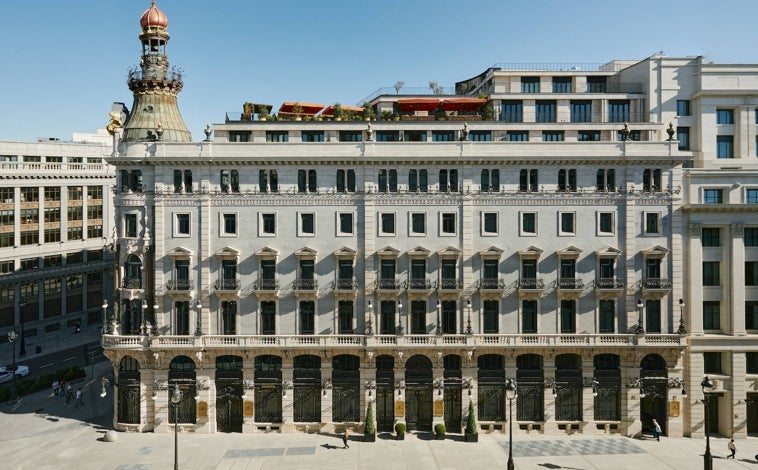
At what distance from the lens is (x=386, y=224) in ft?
157

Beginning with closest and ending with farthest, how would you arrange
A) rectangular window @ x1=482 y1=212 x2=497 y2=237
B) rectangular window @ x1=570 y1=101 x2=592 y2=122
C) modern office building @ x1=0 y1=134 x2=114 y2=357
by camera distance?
rectangular window @ x1=482 y1=212 x2=497 y2=237 → rectangular window @ x1=570 y1=101 x2=592 y2=122 → modern office building @ x1=0 y1=134 x2=114 y2=357

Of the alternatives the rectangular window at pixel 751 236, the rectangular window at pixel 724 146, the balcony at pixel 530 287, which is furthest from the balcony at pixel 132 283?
the rectangular window at pixel 724 146

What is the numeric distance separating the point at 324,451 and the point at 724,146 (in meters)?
41.9

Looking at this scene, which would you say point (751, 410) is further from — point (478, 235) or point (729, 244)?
A: point (478, 235)

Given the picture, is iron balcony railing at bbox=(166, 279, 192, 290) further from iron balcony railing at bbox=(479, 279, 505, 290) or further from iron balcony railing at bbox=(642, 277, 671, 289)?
iron balcony railing at bbox=(642, 277, 671, 289)

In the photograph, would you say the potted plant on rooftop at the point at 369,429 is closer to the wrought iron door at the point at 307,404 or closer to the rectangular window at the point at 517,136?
the wrought iron door at the point at 307,404

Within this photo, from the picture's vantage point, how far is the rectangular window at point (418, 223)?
47.8 meters

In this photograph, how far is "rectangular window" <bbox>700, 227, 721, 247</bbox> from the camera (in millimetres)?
48812

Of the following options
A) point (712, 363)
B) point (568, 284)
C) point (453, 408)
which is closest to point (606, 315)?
point (568, 284)

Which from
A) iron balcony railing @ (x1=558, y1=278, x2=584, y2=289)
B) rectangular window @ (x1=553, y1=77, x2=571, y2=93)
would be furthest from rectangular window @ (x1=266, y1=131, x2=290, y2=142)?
rectangular window @ (x1=553, y1=77, x2=571, y2=93)

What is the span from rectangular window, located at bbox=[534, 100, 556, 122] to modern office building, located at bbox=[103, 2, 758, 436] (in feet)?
34.2

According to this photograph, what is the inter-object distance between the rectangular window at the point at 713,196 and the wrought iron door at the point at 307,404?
113ft

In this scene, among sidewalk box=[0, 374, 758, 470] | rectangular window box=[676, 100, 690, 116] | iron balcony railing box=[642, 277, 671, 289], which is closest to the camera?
sidewalk box=[0, 374, 758, 470]

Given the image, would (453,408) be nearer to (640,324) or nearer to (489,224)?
(489,224)
